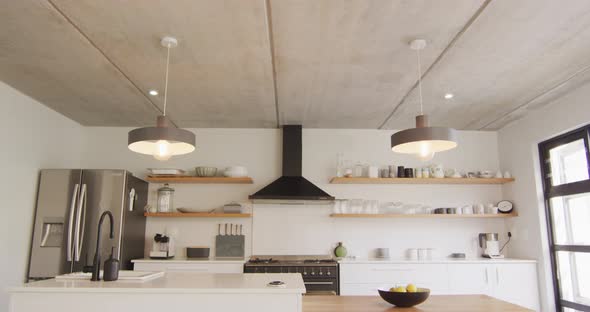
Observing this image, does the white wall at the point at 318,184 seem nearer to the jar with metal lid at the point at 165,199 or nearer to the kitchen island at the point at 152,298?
the jar with metal lid at the point at 165,199

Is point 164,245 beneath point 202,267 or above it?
above

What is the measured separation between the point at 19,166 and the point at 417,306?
399 cm

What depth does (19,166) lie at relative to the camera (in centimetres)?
426

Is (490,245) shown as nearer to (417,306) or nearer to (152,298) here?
(417,306)

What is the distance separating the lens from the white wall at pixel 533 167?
14.1 feet

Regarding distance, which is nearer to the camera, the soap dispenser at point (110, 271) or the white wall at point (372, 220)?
the soap dispenser at point (110, 271)

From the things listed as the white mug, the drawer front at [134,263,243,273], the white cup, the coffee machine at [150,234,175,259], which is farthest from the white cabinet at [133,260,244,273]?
the white mug

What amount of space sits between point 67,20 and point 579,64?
4.01 meters

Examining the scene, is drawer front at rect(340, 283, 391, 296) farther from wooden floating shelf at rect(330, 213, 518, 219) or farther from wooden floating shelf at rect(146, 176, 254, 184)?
wooden floating shelf at rect(146, 176, 254, 184)

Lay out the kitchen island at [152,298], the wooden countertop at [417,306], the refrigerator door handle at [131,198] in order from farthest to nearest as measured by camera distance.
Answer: the refrigerator door handle at [131,198] → the wooden countertop at [417,306] → the kitchen island at [152,298]

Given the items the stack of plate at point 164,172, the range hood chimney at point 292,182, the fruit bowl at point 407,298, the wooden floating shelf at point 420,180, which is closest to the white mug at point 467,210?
the wooden floating shelf at point 420,180

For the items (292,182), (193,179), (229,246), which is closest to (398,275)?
(292,182)

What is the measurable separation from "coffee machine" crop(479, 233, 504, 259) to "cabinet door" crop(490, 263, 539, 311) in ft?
1.08

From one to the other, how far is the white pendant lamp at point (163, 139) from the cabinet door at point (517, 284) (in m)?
3.98
